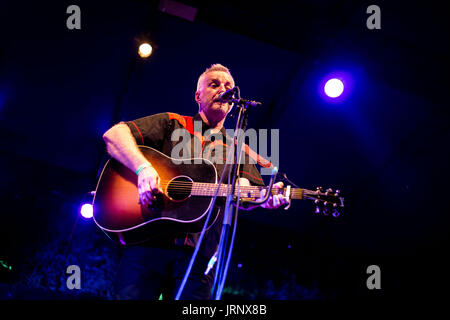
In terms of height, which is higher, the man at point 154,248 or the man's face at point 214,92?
the man's face at point 214,92

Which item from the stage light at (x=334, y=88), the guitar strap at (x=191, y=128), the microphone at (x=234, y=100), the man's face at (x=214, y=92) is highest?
the stage light at (x=334, y=88)

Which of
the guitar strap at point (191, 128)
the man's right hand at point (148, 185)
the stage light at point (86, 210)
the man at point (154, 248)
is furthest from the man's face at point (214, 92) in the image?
the stage light at point (86, 210)

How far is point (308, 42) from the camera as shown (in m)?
4.33

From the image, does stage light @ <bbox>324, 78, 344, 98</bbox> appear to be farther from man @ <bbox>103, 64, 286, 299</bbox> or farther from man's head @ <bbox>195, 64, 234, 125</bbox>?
man @ <bbox>103, 64, 286, 299</bbox>

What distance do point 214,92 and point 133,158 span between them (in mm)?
1041

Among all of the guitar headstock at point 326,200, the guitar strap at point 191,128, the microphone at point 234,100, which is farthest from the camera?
the guitar strap at point 191,128

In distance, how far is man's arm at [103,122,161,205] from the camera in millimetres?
2322

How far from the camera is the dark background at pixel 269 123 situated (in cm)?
432

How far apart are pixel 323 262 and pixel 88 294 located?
4.03 metres

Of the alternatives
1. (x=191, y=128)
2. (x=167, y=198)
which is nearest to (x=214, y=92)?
(x=191, y=128)

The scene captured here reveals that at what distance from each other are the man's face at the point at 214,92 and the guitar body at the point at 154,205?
616 millimetres

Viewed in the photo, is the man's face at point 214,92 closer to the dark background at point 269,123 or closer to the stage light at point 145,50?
the dark background at point 269,123

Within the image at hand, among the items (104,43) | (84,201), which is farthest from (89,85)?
(84,201)

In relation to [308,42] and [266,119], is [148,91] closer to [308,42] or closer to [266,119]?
[266,119]
